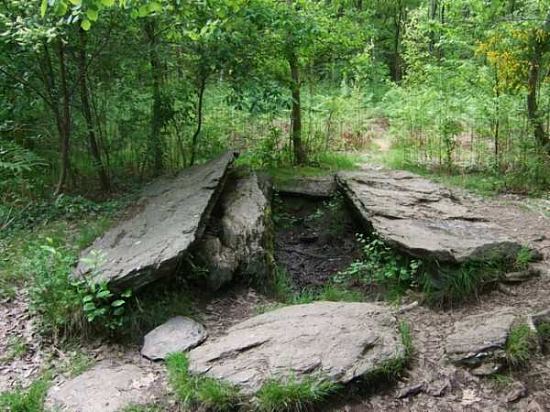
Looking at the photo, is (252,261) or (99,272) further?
(252,261)

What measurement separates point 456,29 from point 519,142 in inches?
80.0

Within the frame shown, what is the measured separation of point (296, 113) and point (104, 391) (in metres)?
5.76

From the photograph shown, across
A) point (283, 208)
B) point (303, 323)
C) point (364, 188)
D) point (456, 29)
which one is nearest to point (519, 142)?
point (456, 29)

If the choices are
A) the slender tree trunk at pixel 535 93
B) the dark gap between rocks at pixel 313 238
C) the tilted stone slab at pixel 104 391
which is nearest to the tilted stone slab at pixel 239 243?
the dark gap between rocks at pixel 313 238

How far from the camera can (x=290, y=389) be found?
10.0 feet

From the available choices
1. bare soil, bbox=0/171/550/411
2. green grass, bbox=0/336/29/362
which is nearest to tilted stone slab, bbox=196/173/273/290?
bare soil, bbox=0/171/550/411

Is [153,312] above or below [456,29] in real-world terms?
below

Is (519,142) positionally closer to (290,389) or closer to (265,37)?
(265,37)

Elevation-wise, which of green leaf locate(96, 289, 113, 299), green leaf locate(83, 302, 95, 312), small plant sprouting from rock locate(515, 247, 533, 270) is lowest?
small plant sprouting from rock locate(515, 247, 533, 270)

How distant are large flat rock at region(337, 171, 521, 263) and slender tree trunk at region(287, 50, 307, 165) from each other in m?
1.29

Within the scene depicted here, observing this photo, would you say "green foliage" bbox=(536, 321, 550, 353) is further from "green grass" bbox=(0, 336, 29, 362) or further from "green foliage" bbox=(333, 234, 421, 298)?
"green grass" bbox=(0, 336, 29, 362)

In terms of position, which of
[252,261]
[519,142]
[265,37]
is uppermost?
[265,37]

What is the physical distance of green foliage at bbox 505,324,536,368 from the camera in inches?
131

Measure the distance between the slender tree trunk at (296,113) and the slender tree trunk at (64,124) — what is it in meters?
3.06
